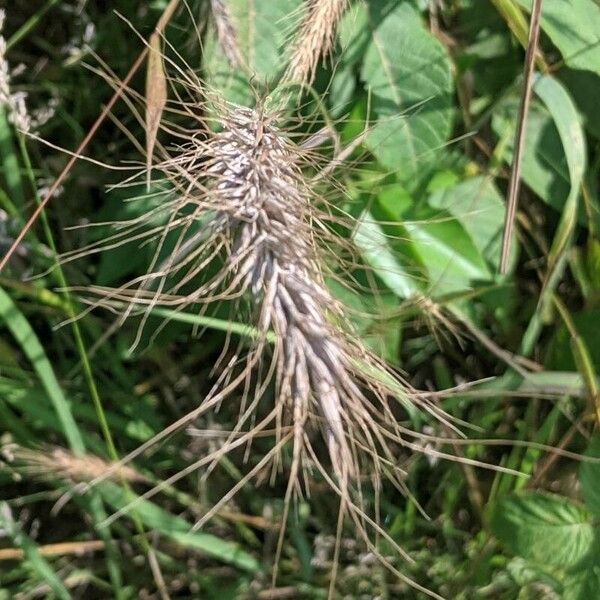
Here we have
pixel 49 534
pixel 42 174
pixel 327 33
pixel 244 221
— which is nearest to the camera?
pixel 244 221

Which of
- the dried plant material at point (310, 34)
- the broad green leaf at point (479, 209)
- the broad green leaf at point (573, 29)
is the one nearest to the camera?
the dried plant material at point (310, 34)

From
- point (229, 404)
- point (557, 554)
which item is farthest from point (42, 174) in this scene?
point (557, 554)

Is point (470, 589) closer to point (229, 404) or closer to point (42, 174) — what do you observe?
point (229, 404)

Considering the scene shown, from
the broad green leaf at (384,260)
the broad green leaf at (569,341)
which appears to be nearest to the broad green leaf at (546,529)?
the broad green leaf at (569,341)

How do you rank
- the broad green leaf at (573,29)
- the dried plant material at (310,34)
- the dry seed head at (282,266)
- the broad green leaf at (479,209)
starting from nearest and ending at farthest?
the dry seed head at (282,266), the dried plant material at (310,34), the broad green leaf at (573,29), the broad green leaf at (479,209)

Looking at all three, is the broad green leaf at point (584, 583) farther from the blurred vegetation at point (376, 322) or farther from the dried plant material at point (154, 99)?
the dried plant material at point (154, 99)

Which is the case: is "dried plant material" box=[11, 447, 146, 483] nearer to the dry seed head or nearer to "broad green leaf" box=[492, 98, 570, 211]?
the dry seed head

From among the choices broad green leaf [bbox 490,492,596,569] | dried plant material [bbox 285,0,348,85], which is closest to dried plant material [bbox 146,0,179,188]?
dried plant material [bbox 285,0,348,85]
